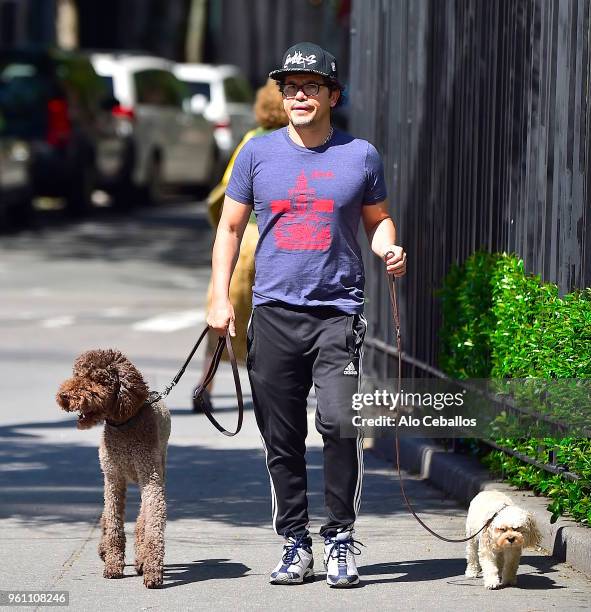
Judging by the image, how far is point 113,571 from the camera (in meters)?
6.56

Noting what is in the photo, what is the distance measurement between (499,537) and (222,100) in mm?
25786

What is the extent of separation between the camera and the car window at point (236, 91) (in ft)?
105

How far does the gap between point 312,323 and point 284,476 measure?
0.60m

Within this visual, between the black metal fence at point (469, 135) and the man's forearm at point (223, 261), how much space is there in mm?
1455

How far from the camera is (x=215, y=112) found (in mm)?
31297

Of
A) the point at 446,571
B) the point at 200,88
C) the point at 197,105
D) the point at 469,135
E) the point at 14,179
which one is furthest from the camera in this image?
the point at 200,88

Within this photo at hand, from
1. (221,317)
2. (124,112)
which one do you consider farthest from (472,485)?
→ (124,112)

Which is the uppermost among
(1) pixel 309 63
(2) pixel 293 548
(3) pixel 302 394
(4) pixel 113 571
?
(1) pixel 309 63

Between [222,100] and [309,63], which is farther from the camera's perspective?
[222,100]

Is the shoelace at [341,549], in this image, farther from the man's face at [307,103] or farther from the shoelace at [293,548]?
the man's face at [307,103]

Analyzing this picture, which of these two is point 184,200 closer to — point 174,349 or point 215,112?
point 215,112

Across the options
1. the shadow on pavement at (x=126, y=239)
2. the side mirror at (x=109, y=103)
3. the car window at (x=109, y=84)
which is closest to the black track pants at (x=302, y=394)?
the shadow on pavement at (x=126, y=239)

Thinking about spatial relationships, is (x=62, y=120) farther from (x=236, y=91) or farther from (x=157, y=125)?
(x=236, y=91)

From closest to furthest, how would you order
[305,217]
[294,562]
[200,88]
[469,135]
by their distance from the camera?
1. [305,217]
2. [294,562]
3. [469,135]
4. [200,88]
